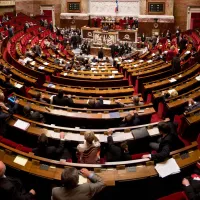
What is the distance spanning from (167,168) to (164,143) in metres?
0.44

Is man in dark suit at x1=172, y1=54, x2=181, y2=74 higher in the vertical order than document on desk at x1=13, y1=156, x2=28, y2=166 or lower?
higher

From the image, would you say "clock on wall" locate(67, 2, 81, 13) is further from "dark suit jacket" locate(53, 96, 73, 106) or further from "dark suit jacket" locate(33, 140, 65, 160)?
"dark suit jacket" locate(33, 140, 65, 160)

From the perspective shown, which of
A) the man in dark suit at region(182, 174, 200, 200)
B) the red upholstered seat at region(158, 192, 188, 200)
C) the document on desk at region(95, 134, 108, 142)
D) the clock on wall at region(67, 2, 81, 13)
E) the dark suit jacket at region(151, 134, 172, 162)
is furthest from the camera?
the clock on wall at region(67, 2, 81, 13)

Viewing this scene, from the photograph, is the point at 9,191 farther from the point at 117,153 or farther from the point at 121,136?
the point at 121,136

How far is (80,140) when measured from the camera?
13.2 ft

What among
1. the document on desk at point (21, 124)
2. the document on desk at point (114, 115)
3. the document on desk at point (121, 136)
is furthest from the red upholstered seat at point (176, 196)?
the document on desk at point (21, 124)

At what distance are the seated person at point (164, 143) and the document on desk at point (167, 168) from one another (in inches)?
2.7

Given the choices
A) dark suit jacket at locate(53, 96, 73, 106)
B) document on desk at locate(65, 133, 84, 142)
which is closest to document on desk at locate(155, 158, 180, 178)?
document on desk at locate(65, 133, 84, 142)

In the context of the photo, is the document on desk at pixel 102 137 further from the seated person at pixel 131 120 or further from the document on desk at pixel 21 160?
the document on desk at pixel 21 160

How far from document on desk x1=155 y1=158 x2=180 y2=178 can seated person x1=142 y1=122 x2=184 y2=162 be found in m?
0.07

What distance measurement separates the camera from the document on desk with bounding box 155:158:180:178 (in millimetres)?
3133

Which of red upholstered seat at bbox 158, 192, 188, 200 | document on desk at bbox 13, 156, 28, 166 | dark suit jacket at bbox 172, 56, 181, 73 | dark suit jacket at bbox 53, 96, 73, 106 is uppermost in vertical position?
dark suit jacket at bbox 172, 56, 181, 73

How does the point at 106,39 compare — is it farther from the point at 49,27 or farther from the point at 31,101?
the point at 31,101

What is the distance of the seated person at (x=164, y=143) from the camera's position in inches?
130
